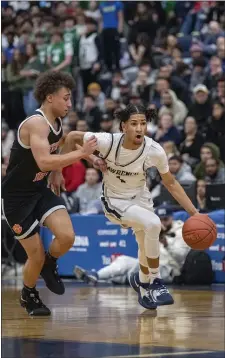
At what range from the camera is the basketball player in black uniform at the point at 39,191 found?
30.0ft

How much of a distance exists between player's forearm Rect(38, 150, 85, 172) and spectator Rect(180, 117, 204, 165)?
7903 mm

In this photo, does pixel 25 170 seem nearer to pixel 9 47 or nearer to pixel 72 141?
pixel 72 141

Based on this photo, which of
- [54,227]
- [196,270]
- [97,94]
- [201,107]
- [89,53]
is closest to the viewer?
[54,227]

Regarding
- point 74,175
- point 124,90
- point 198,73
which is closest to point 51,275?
point 74,175

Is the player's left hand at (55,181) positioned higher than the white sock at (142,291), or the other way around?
the player's left hand at (55,181)

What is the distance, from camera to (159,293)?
9.79 meters

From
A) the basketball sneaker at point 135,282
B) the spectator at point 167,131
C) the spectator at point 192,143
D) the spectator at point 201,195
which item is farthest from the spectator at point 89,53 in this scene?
the basketball sneaker at point 135,282

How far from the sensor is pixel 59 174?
960 centimetres

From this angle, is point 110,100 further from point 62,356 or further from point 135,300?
point 62,356

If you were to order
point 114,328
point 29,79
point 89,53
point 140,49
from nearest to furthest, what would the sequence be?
point 114,328 < point 140,49 < point 89,53 < point 29,79

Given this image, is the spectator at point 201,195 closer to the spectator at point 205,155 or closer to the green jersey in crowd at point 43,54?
the spectator at point 205,155

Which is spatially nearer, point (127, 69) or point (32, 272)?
point (32, 272)

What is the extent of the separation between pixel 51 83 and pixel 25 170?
0.87m

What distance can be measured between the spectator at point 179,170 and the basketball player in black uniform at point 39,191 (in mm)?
6054
